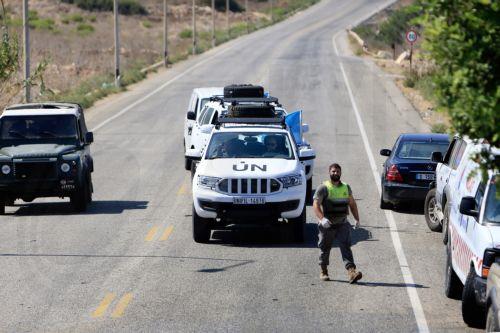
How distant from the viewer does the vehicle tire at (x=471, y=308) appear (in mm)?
12242

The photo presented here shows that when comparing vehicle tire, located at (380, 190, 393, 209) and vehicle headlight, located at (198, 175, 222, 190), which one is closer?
vehicle headlight, located at (198, 175, 222, 190)

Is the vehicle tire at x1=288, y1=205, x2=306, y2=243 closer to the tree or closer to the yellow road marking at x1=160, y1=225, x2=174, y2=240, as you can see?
the yellow road marking at x1=160, y1=225, x2=174, y2=240

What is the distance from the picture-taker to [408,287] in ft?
49.6

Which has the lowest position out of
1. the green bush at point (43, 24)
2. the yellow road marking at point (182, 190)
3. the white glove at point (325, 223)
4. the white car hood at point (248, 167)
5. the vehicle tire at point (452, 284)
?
the green bush at point (43, 24)

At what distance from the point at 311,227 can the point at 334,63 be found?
45.2 meters

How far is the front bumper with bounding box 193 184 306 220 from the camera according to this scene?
59.0ft

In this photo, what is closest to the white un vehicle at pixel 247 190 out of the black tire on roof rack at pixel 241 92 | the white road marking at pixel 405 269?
the white road marking at pixel 405 269

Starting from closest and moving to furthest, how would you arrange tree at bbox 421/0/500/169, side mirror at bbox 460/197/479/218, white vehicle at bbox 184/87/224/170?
tree at bbox 421/0/500/169 → side mirror at bbox 460/197/479/218 → white vehicle at bbox 184/87/224/170

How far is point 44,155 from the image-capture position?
21578mm

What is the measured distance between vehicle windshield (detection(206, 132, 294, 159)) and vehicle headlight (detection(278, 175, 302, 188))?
92 centimetres

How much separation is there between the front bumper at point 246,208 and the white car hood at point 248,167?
0.37 m

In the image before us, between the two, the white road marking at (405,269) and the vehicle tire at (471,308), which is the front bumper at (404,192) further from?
the vehicle tire at (471,308)

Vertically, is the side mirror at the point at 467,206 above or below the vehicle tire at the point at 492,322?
above

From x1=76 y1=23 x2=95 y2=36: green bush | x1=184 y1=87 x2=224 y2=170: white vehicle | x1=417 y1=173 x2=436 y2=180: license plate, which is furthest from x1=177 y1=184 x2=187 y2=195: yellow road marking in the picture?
x1=76 y1=23 x2=95 y2=36: green bush
